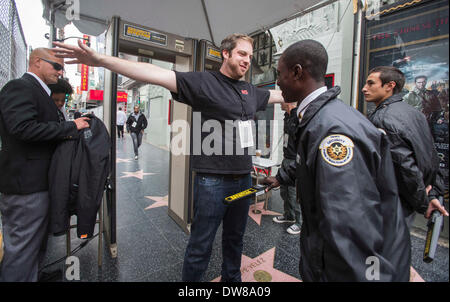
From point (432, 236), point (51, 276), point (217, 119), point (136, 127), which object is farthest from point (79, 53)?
point (136, 127)

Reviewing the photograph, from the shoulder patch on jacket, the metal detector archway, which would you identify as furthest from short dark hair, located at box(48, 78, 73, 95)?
the shoulder patch on jacket

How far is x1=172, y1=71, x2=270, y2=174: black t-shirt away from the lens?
1.38 meters

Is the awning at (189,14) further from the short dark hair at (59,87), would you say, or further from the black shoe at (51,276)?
the black shoe at (51,276)

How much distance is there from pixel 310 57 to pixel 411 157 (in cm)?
113

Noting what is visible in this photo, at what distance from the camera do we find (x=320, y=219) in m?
0.77

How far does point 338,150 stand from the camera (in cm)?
73

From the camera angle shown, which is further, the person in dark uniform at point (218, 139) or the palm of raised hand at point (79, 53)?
the person in dark uniform at point (218, 139)

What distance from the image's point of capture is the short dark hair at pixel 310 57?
96cm

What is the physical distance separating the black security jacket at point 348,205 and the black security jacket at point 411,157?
0.78m

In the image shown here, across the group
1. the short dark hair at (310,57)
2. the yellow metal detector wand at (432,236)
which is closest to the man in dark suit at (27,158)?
the short dark hair at (310,57)

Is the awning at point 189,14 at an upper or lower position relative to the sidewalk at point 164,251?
upper

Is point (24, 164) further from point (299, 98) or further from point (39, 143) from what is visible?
point (299, 98)

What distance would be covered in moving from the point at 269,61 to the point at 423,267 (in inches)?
209

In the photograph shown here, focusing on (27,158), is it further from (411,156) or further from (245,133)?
(411,156)
